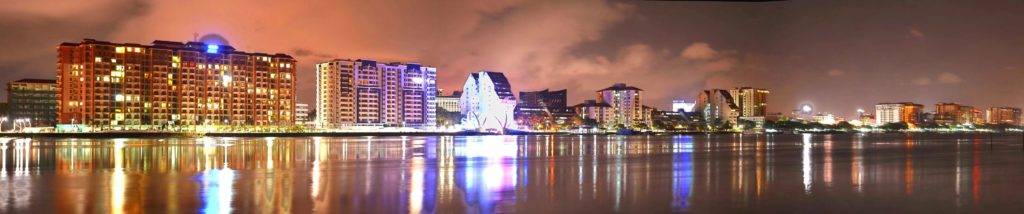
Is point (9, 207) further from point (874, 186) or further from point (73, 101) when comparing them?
point (73, 101)

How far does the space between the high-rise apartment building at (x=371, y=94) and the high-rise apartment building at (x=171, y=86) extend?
8.37 meters

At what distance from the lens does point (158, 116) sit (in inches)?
3083

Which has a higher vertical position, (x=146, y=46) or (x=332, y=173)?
(x=146, y=46)

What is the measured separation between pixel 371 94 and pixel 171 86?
24.5m

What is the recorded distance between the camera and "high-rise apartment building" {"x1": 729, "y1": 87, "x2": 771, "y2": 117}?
15875 cm

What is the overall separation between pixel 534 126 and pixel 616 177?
10449 cm

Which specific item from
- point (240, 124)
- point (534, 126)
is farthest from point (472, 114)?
point (240, 124)

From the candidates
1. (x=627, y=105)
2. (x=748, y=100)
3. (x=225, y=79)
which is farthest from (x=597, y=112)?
(x=225, y=79)

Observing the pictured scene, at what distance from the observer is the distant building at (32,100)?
9369cm

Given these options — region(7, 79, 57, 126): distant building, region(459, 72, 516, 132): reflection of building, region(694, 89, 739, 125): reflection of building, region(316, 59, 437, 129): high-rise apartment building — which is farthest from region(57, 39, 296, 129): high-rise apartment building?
region(694, 89, 739, 125): reflection of building

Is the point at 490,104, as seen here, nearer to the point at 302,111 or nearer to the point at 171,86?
the point at 302,111

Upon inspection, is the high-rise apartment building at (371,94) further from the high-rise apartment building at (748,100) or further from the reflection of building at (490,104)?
the high-rise apartment building at (748,100)

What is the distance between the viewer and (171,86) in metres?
79.4

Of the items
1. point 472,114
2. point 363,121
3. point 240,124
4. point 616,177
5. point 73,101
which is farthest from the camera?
point 472,114
